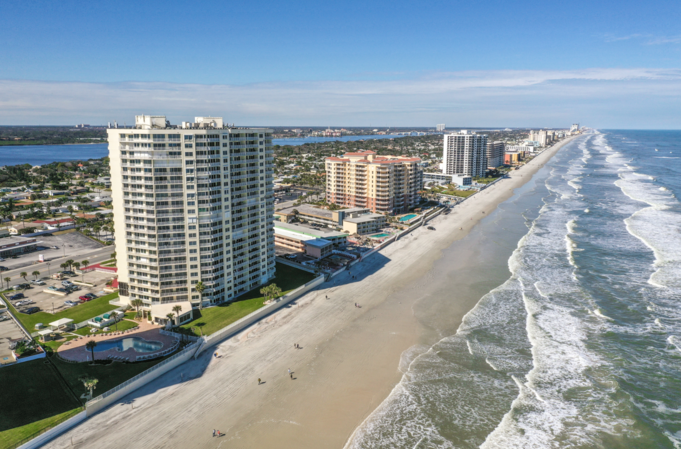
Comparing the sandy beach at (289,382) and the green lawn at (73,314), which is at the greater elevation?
the green lawn at (73,314)

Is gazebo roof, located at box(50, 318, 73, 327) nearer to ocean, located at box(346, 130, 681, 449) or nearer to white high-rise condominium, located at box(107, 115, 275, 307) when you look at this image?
white high-rise condominium, located at box(107, 115, 275, 307)

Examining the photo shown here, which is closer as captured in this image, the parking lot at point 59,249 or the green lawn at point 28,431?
the green lawn at point 28,431

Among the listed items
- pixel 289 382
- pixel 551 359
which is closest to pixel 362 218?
pixel 551 359

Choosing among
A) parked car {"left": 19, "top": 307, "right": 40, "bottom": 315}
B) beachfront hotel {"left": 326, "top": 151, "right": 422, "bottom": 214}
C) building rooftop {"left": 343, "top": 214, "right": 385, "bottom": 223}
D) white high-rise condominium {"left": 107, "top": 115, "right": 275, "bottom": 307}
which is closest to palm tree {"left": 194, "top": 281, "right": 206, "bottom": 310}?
white high-rise condominium {"left": 107, "top": 115, "right": 275, "bottom": 307}

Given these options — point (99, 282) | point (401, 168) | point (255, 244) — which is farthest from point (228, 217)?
point (401, 168)

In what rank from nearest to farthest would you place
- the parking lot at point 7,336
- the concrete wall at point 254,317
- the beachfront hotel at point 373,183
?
the parking lot at point 7,336 < the concrete wall at point 254,317 < the beachfront hotel at point 373,183

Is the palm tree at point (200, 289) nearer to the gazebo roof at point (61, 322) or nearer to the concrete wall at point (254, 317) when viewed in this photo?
the concrete wall at point (254, 317)

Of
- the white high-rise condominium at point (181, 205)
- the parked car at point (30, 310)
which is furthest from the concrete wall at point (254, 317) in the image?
the parked car at point (30, 310)

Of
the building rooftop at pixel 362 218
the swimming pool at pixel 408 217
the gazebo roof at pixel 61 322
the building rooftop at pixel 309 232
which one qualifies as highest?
the building rooftop at pixel 362 218
